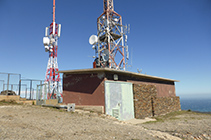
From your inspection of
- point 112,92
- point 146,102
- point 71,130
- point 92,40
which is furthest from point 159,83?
point 71,130

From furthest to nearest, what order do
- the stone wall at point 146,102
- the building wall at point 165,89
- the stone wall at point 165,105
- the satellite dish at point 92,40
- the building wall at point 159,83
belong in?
the satellite dish at point 92,40 → the building wall at point 165,89 → the stone wall at point 165,105 → the stone wall at point 146,102 → the building wall at point 159,83

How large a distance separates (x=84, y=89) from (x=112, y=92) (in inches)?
89.3

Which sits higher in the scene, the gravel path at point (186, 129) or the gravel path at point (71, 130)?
the gravel path at point (71, 130)

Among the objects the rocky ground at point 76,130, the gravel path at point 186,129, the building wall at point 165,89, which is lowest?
the gravel path at point 186,129

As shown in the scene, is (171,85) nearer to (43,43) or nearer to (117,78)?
(117,78)

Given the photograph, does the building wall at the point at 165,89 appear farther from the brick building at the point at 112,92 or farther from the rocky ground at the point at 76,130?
the rocky ground at the point at 76,130

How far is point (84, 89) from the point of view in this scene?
11.8 metres

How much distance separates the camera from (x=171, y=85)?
2175 centimetres

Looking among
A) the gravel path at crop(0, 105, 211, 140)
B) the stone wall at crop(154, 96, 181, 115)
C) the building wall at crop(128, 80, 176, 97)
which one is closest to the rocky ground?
the gravel path at crop(0, 105, 211, 140)

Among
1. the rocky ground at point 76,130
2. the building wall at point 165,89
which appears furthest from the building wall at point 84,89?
the building wall at point 165,89

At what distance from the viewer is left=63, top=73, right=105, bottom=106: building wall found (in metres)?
11.2

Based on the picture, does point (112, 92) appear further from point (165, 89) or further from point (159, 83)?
point (165, 89)

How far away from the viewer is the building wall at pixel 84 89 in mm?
11195

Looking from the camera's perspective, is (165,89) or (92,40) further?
(165,89)
